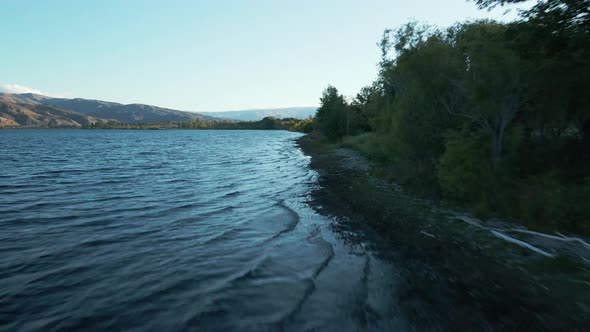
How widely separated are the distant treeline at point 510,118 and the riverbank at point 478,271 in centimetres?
230

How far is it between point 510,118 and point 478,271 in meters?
10.8

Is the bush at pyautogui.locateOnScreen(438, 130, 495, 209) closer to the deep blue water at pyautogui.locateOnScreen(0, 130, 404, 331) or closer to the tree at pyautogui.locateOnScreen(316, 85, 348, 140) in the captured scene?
the deep blue water at pyautogui.locateOnScreen(0, 130, 404, 331)

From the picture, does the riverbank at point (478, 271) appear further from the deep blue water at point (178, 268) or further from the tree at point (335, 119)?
the tree at point (335, 119)

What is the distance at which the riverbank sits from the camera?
7539 millimetres

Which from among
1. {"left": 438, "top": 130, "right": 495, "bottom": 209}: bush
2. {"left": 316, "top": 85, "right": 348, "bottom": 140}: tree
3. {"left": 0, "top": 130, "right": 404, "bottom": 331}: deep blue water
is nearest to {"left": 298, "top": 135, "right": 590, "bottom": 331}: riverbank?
{"left": 0, "top": 130, "right": 404, "bottom": 331}: deep blue water

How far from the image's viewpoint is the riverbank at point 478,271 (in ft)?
24.7

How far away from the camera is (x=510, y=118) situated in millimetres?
16766

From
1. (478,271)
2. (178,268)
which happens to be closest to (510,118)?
(478,271)

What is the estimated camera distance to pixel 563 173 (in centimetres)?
1597

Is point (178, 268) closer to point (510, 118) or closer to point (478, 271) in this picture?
point (478, 271)

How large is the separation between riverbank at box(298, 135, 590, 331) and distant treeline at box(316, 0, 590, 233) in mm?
2301

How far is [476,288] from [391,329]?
3.49 meters

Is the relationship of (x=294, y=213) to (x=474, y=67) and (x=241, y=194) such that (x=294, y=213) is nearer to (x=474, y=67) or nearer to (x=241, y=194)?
(x=241, y=194)

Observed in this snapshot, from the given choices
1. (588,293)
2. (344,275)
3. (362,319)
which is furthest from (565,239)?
(362,319)
